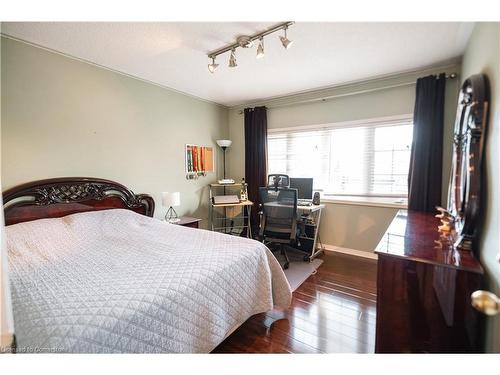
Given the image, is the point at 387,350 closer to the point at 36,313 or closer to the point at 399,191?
the point at 36,313

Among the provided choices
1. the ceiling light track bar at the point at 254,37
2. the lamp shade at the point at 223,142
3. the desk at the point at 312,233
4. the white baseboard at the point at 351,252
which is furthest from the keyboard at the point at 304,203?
the ceiling light track bar at the point at 254,37

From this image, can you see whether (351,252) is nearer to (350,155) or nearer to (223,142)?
(350,155)

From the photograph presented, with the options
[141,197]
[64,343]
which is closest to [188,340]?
[64,343]

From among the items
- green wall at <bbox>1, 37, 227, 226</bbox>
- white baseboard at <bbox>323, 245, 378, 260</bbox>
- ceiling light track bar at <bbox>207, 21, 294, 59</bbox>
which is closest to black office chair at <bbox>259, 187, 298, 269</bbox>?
white baseboard at <bbox>323, 245, 378, 260</bbox>

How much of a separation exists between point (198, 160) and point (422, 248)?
10.0 feet

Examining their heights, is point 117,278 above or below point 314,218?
above

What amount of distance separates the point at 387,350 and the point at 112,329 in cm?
147

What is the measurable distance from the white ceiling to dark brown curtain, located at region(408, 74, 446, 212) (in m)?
0.27

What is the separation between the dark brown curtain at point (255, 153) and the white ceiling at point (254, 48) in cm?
80

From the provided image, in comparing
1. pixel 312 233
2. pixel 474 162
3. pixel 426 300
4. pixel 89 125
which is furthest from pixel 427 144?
pixel 89 125

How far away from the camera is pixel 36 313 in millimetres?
985

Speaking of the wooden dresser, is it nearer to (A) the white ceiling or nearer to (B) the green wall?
(A) the white ceiling

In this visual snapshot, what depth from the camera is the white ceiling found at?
1812 mm

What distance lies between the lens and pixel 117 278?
1267mm
